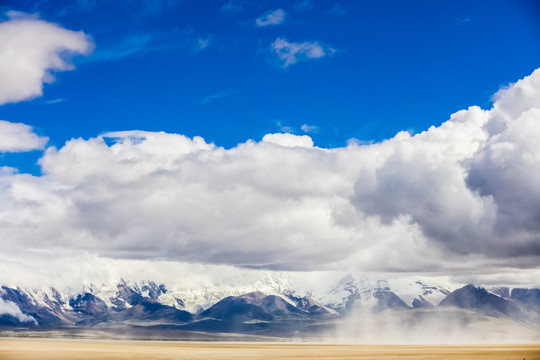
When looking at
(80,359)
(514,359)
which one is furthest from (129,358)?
(514,359)

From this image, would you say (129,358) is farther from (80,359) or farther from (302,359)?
(302,359)

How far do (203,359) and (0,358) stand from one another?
58.9m

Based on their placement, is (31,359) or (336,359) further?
(336,359)

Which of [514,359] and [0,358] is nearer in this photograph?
[0,358]

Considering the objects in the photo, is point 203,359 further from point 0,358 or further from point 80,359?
point 0,358

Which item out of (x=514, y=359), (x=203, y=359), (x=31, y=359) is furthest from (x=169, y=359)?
(x=514, y=359)

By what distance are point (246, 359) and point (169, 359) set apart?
23.7 metres

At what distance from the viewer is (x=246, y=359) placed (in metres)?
190

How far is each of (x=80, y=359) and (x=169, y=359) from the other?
28.2 meters

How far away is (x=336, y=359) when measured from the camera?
19838 centimetres

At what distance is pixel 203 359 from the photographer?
606 ft

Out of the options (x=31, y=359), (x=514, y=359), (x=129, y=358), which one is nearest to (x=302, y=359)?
(x=129, y=358)

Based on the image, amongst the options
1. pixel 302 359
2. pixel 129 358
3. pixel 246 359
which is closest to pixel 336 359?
pixel 302 359

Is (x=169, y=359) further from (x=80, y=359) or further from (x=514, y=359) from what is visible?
(x=514, y=359)
